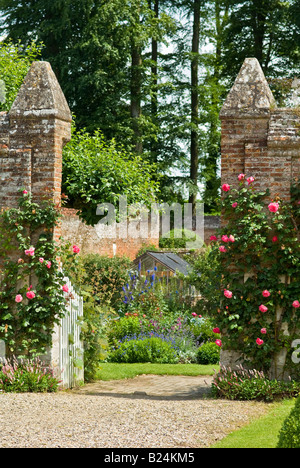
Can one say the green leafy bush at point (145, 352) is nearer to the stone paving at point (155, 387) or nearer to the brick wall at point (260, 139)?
the stone paving at point (155, 387)

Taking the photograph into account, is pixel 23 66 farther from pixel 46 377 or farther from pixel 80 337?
pixel 46 377

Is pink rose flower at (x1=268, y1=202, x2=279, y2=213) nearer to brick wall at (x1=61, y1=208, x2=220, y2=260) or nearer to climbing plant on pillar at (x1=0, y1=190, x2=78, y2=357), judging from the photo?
climbing plant on pillar at (x1=0, y1=190, x2=78, y2=357)

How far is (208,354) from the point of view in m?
9.91

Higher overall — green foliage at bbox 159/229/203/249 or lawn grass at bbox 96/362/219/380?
green foliage at bbox 159/229/203/249

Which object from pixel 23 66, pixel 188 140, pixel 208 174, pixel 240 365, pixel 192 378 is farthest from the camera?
pixel 208 174

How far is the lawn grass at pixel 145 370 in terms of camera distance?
875cm

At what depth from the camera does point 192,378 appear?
874 centimetres

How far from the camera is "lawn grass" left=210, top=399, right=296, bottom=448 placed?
15.5 feet

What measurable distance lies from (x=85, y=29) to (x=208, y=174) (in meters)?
9.20

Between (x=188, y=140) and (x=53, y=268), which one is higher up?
(x=188, y=140)

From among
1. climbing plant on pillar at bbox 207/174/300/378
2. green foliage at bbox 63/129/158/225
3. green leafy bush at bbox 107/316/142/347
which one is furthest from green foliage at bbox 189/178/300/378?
green foliage at bbox 63/129/158/225

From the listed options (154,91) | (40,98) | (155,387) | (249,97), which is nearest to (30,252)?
(40,98)

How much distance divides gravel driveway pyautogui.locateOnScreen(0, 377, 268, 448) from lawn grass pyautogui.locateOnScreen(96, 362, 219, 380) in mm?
1929
